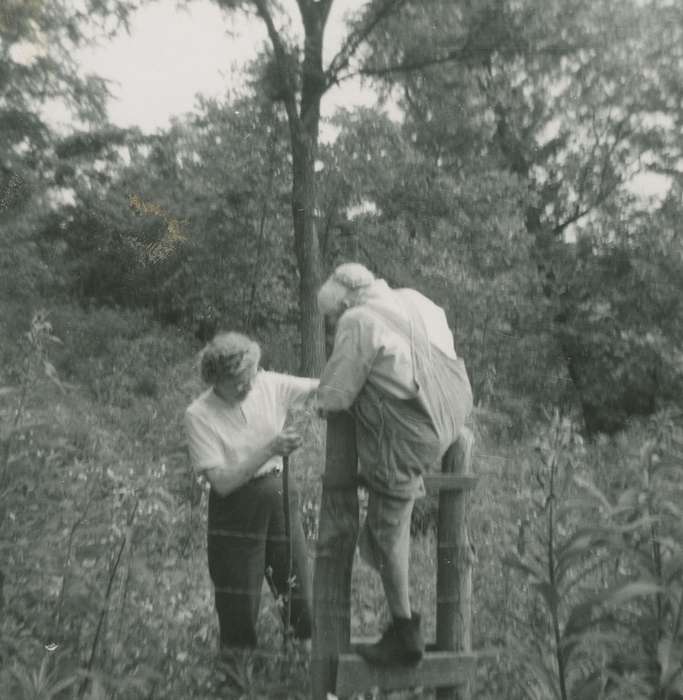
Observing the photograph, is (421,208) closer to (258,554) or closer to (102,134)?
(102,134)

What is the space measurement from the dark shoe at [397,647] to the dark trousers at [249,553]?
3.24ft

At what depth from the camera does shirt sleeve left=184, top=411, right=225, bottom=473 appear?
4328 millimetres

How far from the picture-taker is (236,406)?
4.47 meters

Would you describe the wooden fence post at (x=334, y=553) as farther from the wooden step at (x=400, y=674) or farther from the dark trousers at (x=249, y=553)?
the dark trousers at (x=249, y=553)

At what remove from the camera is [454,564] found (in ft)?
13.1

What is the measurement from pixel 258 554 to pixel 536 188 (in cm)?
1719

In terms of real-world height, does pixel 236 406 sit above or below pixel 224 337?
below

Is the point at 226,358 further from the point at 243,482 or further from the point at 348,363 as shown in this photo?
the point at 348,363

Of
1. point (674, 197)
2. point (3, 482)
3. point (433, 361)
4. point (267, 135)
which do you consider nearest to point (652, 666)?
point (433, 361)

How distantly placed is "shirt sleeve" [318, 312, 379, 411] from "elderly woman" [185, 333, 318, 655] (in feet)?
2.59

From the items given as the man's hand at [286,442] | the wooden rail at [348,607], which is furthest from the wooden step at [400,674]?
the man's hand at [286,442]

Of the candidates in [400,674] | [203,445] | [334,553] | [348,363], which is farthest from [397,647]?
[203,445]

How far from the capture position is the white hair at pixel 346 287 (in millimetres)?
3639

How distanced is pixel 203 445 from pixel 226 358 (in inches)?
18.3
